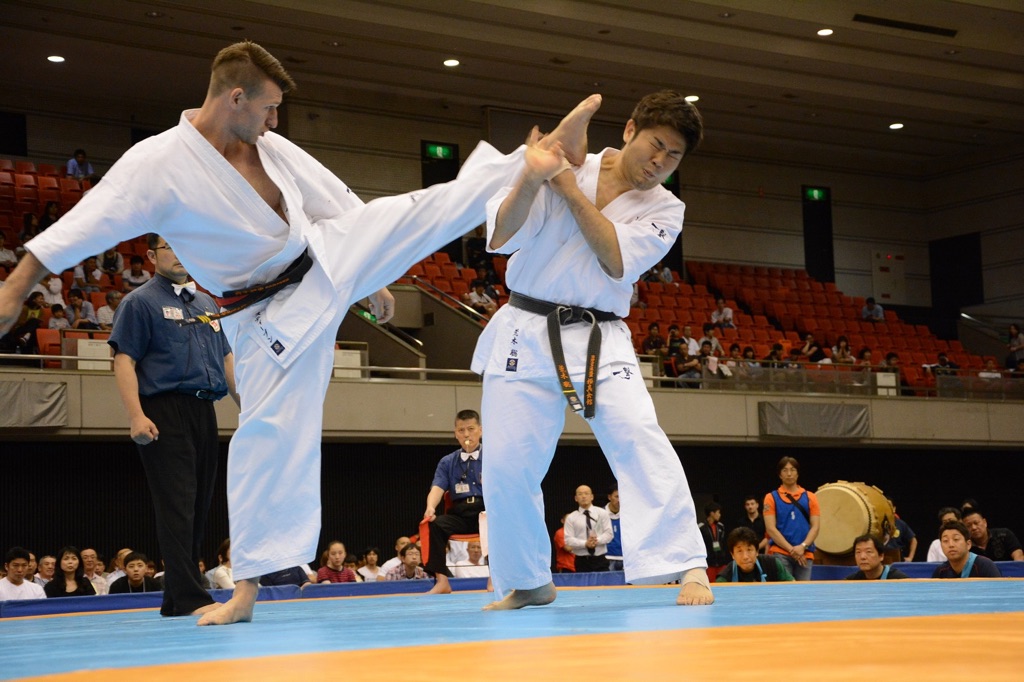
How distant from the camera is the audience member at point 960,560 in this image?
630cm

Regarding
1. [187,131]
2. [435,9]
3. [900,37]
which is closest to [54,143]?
[435,9]

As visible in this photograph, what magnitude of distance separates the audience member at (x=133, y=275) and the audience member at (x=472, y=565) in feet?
21.3

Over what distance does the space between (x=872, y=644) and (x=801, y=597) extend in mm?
1901

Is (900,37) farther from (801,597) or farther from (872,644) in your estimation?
(872,644)

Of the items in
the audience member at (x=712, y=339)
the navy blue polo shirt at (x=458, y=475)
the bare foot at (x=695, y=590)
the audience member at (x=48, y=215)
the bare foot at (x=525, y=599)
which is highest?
the audience member at (x=48, y=215)

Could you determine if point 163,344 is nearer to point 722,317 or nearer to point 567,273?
point 567,273

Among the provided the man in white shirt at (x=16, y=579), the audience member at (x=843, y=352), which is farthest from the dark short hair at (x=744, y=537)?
the audience member at (x=843, y=352)

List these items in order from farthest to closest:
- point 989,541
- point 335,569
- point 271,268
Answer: point 335,569
point 989,541
point 271,268

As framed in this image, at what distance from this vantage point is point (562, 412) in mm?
3605

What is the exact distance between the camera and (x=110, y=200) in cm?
287

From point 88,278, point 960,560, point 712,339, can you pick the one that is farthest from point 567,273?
point 712,339

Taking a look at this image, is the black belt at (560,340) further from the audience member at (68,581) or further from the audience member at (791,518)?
the audience member at (68,581)

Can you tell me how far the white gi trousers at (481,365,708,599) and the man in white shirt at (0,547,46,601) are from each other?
656cm

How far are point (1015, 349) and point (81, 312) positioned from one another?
1403 cm
